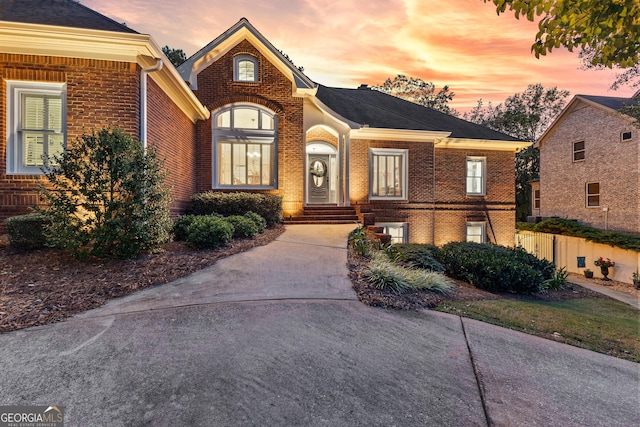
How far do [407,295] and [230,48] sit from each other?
11.1 metres

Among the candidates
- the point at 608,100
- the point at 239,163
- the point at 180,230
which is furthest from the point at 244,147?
the point at 608,100

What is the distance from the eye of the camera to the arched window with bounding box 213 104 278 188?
471 inches

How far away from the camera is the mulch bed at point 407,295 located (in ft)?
15.0

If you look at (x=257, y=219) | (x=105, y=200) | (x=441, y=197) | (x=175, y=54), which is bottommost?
(x=257, y=219)

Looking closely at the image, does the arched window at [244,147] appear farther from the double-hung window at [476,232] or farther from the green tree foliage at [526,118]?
the green tree foliage at [526,118]

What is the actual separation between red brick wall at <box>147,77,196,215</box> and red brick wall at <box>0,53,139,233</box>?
24.1 inches

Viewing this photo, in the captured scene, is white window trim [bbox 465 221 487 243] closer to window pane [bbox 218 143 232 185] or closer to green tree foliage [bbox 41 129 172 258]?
window pane [bbox 218 143 232 185]

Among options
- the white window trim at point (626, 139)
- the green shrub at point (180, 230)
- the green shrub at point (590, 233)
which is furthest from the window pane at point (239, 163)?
the white window trim at point (626, 139)

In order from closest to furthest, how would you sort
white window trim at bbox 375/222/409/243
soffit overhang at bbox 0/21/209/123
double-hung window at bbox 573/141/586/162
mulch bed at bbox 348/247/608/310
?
1. mulch bed at bbox 348/247/608/310
2. soffit overhang at bbox 0/21/209/123
3. white window trim at bbox 375/222/409/243
4. double-hung window at bbox 573/141/586/162

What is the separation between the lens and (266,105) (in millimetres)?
11938

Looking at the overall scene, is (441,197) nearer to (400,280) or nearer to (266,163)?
(266,163)

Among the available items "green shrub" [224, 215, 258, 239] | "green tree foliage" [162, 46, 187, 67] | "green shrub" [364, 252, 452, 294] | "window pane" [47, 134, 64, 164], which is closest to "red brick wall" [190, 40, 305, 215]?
"green shrub" [224, 215, 258, 239]

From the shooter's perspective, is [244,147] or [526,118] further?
[526,118]
